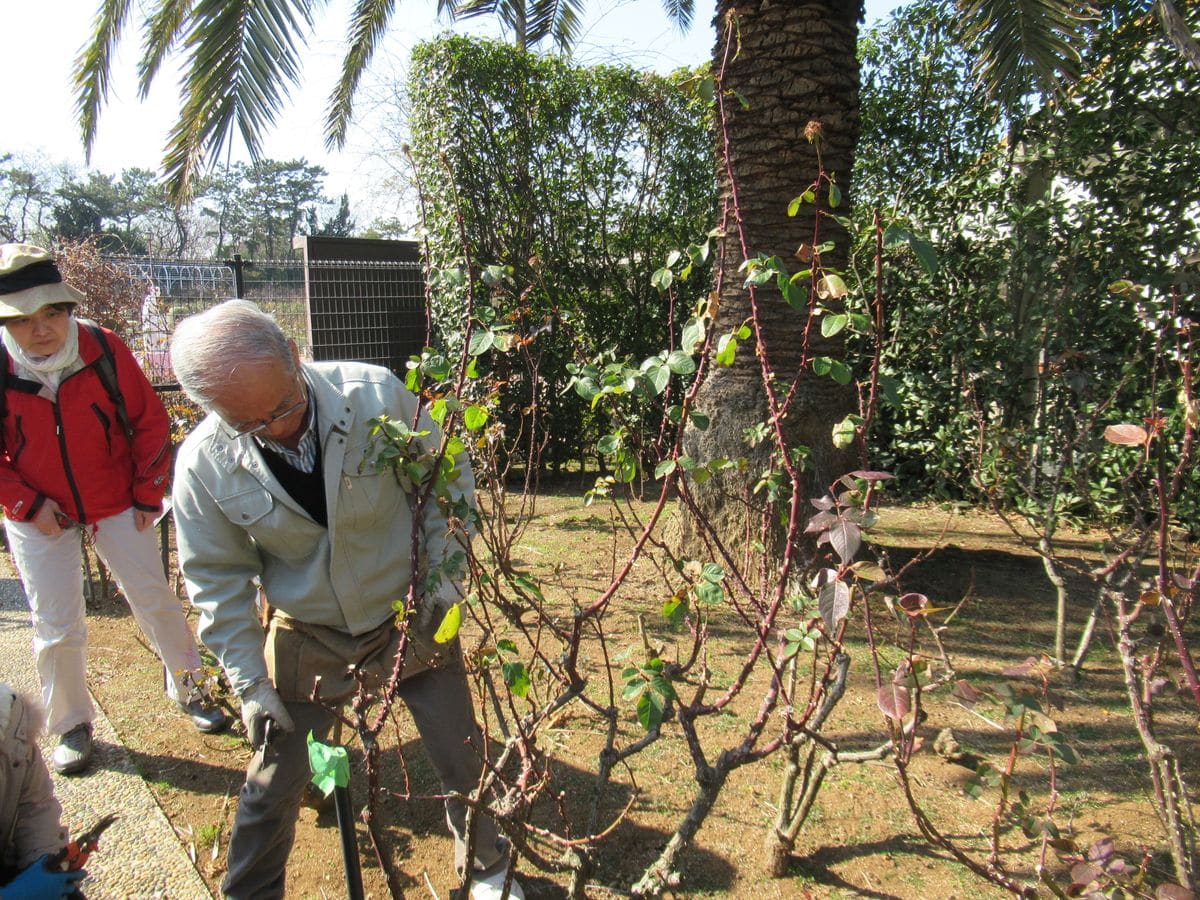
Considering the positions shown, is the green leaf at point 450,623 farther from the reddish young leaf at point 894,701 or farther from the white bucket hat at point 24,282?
the white bucket hat at point 24,282

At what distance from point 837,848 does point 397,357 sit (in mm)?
7309

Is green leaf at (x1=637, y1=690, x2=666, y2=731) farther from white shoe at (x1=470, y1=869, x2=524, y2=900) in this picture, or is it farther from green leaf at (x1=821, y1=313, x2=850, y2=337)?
white shoe at (x1=470, y1=869, x2=524, y2=900)

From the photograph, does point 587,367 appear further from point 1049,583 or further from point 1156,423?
point 1049,583

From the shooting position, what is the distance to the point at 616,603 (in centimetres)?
480

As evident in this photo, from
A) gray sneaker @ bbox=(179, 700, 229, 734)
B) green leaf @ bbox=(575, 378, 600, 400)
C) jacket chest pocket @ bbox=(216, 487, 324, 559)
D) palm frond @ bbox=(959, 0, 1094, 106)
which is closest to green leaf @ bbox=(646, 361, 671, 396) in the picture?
green leaf @ bbox=(575, 378, 600, 400)

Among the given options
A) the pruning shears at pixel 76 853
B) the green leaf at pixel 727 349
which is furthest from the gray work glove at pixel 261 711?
the green leaf at pixel 727 349

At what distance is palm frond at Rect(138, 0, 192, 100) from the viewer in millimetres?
5617

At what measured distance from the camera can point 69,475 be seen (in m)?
3.16

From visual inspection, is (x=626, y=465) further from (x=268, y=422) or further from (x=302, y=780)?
(x=302, y=780)

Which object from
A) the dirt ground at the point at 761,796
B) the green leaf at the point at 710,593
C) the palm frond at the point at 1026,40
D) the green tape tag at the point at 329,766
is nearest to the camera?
the green tape tag at the point at 329,766

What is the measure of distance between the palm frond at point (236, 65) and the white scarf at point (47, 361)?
8.22ft

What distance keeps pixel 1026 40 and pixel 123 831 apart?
5.24 meters

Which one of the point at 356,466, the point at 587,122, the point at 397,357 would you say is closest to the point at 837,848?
the point at 356,466

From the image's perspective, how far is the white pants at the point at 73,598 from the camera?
320 cm
